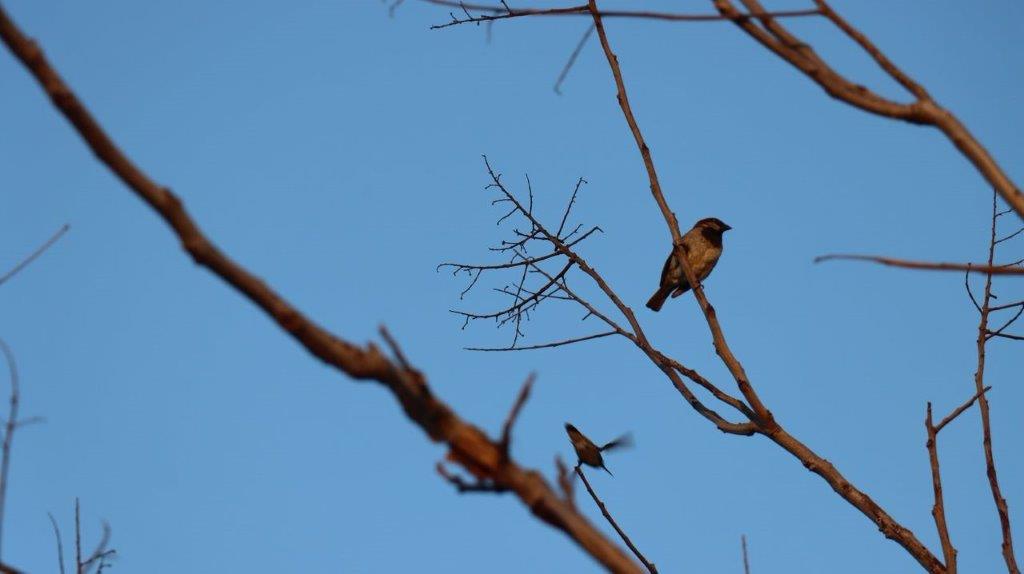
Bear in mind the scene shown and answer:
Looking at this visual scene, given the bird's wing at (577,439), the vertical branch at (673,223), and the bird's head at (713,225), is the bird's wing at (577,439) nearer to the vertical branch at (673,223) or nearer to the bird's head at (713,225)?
the vertical branch at (673,223)

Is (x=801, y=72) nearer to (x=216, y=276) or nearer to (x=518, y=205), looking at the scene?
(x=216, y=276)

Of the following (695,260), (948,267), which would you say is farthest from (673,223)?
(695,260)

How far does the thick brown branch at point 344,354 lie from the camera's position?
50.9 inches

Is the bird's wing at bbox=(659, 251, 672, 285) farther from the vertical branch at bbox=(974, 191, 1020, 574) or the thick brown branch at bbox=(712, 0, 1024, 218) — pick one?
the thick brown branch at bbox=(712, 0, 1024, 218)

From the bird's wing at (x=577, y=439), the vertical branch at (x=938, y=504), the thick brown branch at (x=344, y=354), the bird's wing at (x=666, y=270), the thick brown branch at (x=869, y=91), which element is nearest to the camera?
the thick brown branch at (x=344, y=354)

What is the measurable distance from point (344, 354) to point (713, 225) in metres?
8.66

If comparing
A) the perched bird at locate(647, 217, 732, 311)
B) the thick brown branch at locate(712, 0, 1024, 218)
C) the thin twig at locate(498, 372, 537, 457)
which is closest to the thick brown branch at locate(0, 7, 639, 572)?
the thin twig at locate(498, 372, 537, 457)

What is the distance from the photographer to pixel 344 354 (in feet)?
4.44

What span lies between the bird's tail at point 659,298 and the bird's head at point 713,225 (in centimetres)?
67

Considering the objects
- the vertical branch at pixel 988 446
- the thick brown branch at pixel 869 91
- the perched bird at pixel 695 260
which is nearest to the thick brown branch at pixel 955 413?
the vertical branch at pixel 988 446

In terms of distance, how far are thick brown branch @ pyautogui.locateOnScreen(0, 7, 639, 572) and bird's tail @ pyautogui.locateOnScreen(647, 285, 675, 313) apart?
826 cm

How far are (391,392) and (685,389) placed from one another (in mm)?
2561

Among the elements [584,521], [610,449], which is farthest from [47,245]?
[610,449]

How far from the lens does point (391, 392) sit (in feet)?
4.57
